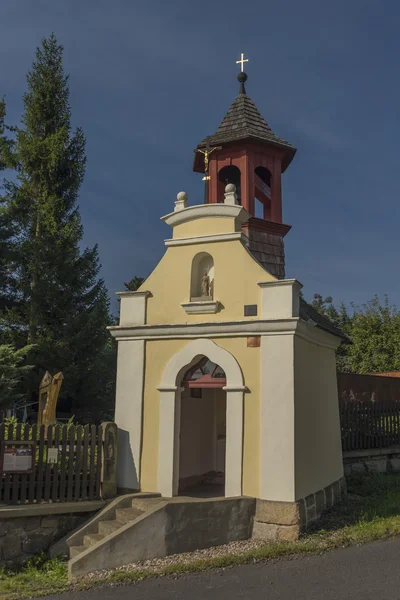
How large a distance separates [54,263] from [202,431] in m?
12.8

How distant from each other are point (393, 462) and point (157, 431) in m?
7.45

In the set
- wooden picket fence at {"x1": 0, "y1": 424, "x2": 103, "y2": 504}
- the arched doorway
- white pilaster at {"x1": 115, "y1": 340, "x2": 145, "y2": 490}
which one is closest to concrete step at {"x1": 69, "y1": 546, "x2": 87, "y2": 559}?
wooden picket fence at {"x1": 0, "y1": 424, "x2": 103, "y2": 504}

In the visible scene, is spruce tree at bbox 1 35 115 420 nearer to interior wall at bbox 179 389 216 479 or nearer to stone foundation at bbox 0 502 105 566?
interior wall at bbox 179 389 216 479

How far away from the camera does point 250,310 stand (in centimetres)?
896

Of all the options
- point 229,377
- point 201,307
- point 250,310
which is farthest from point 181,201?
point 229,377

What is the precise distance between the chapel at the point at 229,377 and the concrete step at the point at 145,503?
314 mm

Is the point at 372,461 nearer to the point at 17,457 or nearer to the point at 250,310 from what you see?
the point at 250,310

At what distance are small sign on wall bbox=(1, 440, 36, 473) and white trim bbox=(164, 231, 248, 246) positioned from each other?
433 cm

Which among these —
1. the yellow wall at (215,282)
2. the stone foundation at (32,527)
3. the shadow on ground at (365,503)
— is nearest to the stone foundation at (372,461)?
the shadow on ground at (365,503)

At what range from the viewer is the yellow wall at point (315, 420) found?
8.59 metres

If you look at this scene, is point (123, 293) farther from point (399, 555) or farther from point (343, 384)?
point (343, 384)

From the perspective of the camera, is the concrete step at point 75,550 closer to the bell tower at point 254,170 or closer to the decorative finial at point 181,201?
the decorative finial at point 181,201

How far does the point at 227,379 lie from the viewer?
8891mm

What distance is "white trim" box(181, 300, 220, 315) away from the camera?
364 inches
